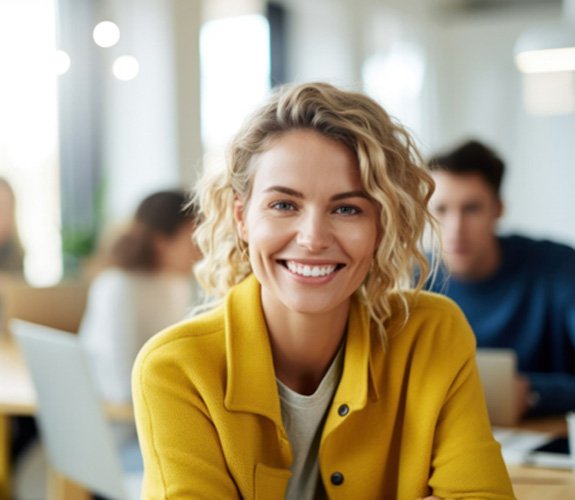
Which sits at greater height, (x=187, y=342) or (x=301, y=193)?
(x=301, y=193)

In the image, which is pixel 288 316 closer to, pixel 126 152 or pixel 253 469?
pixel 253 469

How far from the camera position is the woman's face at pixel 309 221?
137cm

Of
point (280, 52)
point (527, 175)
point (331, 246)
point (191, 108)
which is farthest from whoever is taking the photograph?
point (527, 175)

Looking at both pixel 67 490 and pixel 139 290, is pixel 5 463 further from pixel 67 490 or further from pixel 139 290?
pixel 139 290

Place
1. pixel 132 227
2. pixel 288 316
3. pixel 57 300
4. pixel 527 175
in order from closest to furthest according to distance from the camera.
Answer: pixel 288 316, pixel 132 227, pixel 57 300, pixel 527 175

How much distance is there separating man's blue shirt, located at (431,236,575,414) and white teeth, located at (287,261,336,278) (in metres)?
1.39

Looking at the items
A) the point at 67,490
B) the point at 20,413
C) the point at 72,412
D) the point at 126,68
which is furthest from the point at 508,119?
the point at 72,412

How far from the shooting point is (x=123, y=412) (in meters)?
2.61

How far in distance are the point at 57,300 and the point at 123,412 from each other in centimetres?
131

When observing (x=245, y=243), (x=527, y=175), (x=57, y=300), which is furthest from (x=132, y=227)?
(x=527, y=175)

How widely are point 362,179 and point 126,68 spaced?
166 inches

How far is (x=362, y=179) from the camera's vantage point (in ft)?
4.50

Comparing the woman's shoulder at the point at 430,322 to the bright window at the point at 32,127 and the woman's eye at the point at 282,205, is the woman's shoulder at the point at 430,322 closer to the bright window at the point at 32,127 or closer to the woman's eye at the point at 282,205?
the woman's eye at the point at 282,205

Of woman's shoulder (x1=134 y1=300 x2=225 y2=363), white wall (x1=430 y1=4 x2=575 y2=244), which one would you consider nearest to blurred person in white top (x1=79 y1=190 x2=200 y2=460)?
woman's shoulder (x1=134 y1=300 x2=225 y2=363)
